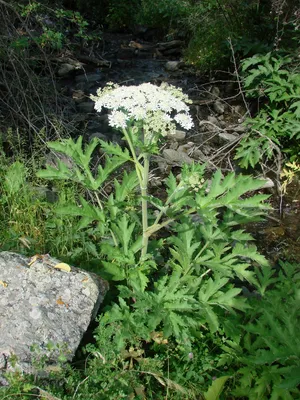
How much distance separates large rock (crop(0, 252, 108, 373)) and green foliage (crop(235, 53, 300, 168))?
3275 millimetres

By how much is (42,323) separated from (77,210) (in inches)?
30.9

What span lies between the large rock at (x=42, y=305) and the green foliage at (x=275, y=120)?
3.28 m

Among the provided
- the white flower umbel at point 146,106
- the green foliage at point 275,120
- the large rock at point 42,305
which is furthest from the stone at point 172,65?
the large rock at point 42,305

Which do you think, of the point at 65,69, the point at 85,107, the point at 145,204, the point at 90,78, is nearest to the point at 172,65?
the point at 90,78

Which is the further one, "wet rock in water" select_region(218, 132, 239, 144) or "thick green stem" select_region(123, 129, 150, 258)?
"wet rock in water" select_region(218, 132, 239, 144)

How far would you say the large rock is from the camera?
90.0 inches

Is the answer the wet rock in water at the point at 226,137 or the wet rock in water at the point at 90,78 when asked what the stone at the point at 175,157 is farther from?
the wet rock in water at the point at 90,78

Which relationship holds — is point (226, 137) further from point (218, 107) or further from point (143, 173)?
point (143, 173)

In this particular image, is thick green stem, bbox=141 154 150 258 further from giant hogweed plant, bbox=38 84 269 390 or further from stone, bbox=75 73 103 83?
stone, bbox=75 73 103 83

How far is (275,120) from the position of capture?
566cm

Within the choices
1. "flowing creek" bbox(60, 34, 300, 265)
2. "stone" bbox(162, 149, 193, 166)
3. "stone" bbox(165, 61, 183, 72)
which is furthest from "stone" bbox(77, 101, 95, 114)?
"stone" bbox(165, 61, 183, 72)

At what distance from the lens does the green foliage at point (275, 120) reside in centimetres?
542

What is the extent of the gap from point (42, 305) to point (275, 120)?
13.8 feet

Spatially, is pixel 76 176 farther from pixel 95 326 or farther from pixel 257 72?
pixel 257 72
